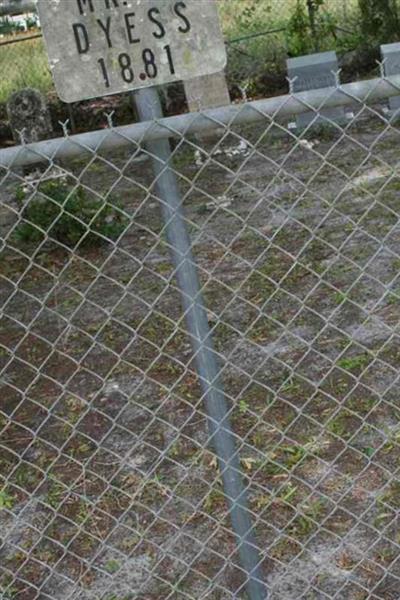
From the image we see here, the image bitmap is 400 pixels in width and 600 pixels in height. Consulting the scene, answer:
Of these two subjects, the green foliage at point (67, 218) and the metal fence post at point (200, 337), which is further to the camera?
the green foliage at point (67, 218)

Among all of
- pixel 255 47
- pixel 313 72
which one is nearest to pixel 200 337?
pixel 313 72

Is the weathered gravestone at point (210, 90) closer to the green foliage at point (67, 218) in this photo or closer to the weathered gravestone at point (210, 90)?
the weathered gravestone at point (210, 90)

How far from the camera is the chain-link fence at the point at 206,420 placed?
2.47m

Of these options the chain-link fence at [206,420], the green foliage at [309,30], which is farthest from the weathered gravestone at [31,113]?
the chain-link fence at [206,420]

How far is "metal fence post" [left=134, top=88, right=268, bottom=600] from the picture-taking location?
2.21m

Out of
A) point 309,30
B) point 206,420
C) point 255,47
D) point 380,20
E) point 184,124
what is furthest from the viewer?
point 255,47

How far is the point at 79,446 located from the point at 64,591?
2.87 ft

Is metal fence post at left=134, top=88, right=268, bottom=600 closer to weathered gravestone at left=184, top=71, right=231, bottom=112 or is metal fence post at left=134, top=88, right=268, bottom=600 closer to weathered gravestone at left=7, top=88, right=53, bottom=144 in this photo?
weathered gravestone at left=184, top=71, right=231, bottom=112

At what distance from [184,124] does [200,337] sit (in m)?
0.52

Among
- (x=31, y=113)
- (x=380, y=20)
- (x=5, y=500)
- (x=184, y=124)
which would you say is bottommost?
(x=380, y=20)

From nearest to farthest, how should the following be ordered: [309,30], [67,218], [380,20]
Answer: [67,218] → [380,20] → [309,30]

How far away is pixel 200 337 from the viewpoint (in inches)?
93.7

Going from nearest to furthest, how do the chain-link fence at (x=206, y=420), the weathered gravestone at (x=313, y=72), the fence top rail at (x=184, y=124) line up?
the fence top rail at (x=184, y=124) < the chain-link fence at (x=206, y=420) < the weathered gravestone at (x=313, y=72)

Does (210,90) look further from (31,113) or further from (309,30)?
(309,30)
